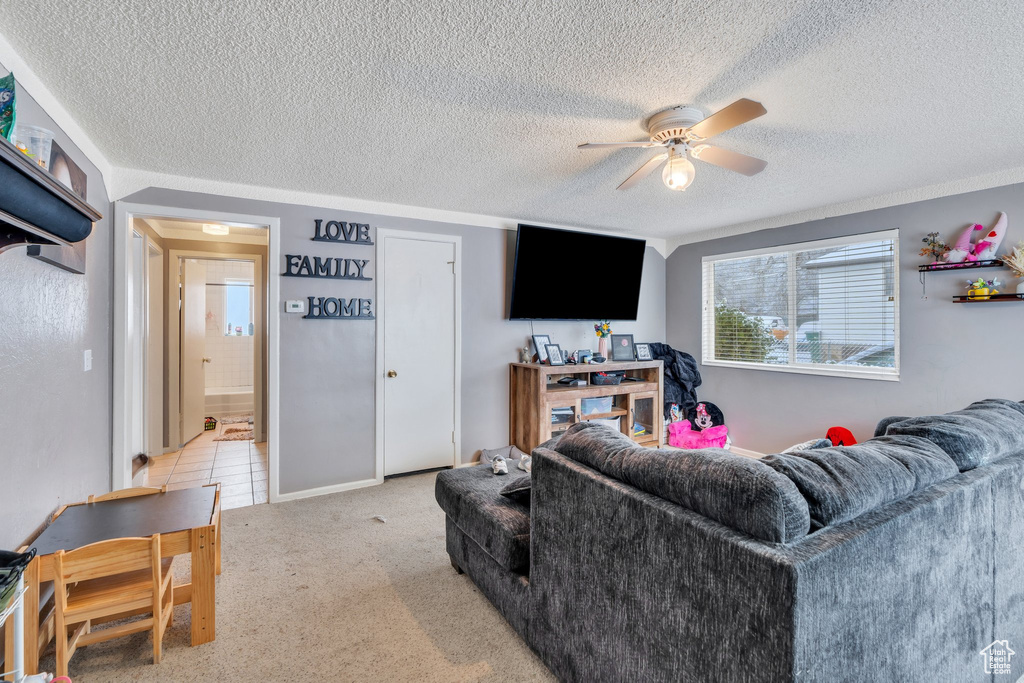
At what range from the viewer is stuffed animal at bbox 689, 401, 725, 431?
459 centimetres

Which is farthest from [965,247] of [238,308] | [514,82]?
[238,308]

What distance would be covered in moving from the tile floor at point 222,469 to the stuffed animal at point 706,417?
402 cm

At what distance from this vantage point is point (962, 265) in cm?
300

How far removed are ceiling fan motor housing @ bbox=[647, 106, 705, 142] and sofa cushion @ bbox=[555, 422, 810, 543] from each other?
5.01 ft

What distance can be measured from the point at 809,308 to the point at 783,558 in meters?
3.77

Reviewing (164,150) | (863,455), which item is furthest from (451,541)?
(164,150)

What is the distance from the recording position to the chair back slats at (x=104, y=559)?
4.91 feet

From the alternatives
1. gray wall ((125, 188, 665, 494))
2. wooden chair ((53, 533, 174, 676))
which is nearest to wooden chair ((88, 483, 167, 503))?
wooden chair ((53, 533, 174, 676))

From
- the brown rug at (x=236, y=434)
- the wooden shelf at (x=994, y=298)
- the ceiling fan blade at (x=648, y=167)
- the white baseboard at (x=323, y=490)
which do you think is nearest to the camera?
the ceiling fan blade at (x=648, y=167)

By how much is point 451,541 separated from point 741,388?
11.2 feet

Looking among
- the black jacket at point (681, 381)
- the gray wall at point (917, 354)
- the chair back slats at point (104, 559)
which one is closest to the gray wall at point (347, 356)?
the chair back slats at point (104, 559)

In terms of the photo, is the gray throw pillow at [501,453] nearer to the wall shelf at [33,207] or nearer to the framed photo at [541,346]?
the framed photo at [541,346]

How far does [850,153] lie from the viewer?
2568 millimetres

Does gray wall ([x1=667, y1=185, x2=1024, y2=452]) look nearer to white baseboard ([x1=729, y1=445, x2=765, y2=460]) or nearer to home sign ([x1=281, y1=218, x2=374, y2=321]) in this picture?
white baseboard ([x1=729, y1=445, x2=765, y2=460])
